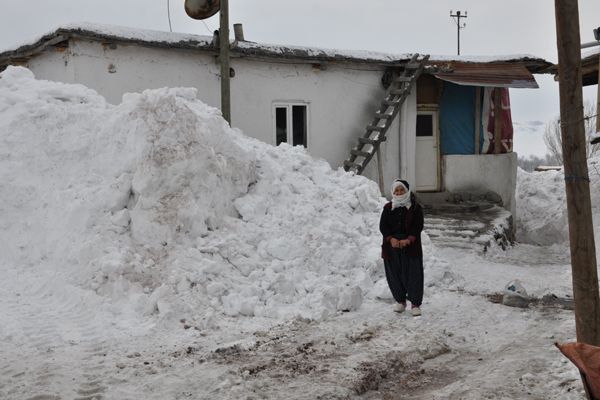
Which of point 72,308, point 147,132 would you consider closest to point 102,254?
point 72,308

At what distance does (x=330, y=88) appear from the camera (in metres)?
12.4

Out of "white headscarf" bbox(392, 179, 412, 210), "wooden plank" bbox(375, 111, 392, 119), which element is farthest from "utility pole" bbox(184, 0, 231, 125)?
"white headscarf" bbox(392, 179, 412, 210)

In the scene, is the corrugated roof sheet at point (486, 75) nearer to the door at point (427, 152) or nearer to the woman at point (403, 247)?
the door at point (427, 152)

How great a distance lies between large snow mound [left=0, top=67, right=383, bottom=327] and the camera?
636cm

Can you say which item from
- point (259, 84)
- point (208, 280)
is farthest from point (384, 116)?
point (208, 280)

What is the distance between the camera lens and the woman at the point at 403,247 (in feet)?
20.8

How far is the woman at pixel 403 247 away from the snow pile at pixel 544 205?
667cm

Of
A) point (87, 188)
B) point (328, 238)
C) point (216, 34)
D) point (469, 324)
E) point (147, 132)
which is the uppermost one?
point (216, 34)

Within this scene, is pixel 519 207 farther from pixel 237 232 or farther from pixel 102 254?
pixel 102 254

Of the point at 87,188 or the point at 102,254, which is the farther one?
the point at 87,188

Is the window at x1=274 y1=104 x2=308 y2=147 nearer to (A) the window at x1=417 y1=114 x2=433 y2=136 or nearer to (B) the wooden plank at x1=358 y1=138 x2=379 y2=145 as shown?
(B) the wooden plank at x1=358 y1=138 x2=379 y2=145

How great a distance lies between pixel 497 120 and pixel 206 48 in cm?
720

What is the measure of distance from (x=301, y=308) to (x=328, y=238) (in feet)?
4.18

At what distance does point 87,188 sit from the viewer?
719cm
